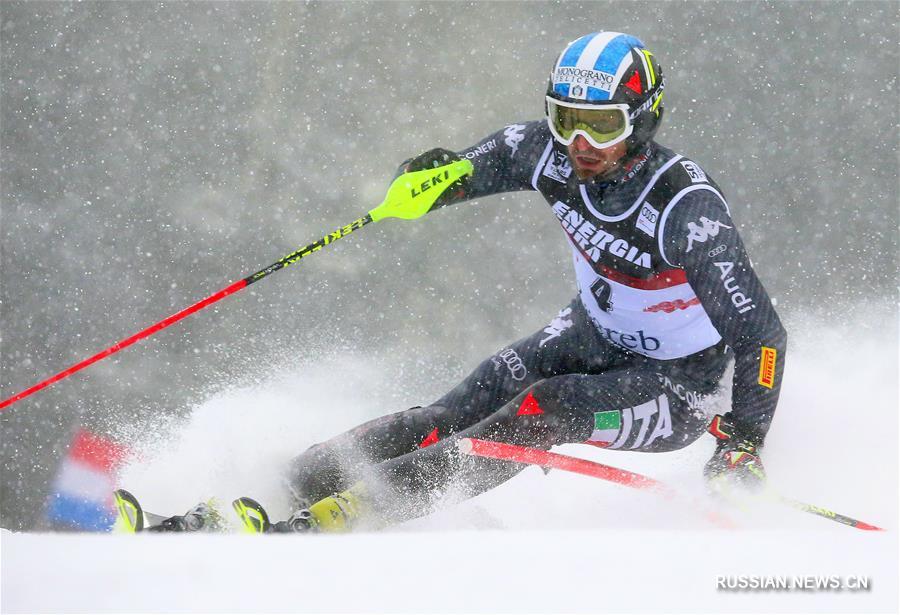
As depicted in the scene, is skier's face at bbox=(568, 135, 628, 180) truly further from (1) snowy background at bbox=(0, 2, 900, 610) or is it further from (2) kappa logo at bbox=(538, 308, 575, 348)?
(1) snowy background at bbox=(0, 2, 900, 610)

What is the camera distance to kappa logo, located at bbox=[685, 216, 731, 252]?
8.73 feet

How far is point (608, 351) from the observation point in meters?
3.24

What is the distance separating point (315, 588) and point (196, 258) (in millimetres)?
5495

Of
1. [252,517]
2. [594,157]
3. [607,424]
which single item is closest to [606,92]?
[594,157]

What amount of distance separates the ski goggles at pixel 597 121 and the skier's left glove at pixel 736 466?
0.99 m

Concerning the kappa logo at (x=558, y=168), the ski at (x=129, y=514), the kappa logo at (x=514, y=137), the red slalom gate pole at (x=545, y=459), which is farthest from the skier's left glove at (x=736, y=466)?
the ski at (x=129, y=514)

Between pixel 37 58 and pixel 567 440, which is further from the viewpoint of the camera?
pixel 37 58

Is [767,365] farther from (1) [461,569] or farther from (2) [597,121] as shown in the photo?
(1) [461,569]

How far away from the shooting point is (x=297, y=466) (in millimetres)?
3113

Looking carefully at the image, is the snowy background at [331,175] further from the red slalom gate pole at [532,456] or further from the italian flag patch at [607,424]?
the red slalom gate pole at [532,456]

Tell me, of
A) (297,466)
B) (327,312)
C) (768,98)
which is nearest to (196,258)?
(327,312)

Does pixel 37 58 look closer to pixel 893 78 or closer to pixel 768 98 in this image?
pixel 768 98

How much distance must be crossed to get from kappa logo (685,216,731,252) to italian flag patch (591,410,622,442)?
60 cm

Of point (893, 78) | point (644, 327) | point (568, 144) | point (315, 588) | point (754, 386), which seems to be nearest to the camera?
point (315, 588)
